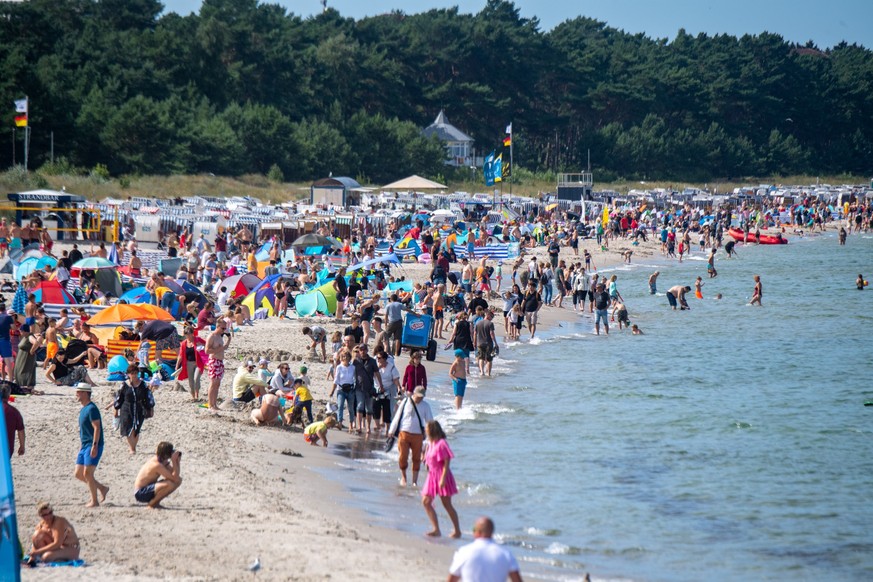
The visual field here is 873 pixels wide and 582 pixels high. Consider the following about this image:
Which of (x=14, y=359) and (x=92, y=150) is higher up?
(x=92, y=150)

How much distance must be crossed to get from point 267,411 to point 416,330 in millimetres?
5720

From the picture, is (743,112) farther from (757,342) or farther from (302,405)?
(302,405)

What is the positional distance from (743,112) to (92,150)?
80.2 m

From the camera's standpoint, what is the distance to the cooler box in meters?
19.5

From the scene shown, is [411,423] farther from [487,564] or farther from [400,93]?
[400,93]

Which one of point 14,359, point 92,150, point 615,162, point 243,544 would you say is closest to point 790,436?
point 243,544

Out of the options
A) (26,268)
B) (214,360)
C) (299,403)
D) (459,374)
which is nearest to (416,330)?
(459,374)

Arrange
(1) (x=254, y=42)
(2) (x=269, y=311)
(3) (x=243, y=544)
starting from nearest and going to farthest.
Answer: (3) (x=243, y=544)
(2) (x=269, y=311)
(1) (x=254, y=42)

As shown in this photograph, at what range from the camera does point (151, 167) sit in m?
54.4

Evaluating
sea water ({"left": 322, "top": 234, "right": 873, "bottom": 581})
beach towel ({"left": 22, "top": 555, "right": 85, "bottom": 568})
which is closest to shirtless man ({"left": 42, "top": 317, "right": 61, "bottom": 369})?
sea water ({"left": 322, "top": 234, "right": 873, "bottom": 581})

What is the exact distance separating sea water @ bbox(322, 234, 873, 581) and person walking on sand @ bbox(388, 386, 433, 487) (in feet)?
1.46

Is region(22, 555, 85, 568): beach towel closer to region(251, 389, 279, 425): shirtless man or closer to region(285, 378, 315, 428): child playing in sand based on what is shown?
region(251, 389, 279, 425): shirtless man

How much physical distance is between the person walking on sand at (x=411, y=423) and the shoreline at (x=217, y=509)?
0.69 metres

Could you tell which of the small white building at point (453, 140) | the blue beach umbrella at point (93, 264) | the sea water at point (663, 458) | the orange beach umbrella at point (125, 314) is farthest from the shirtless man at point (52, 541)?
the small white building at point (453, 140)
